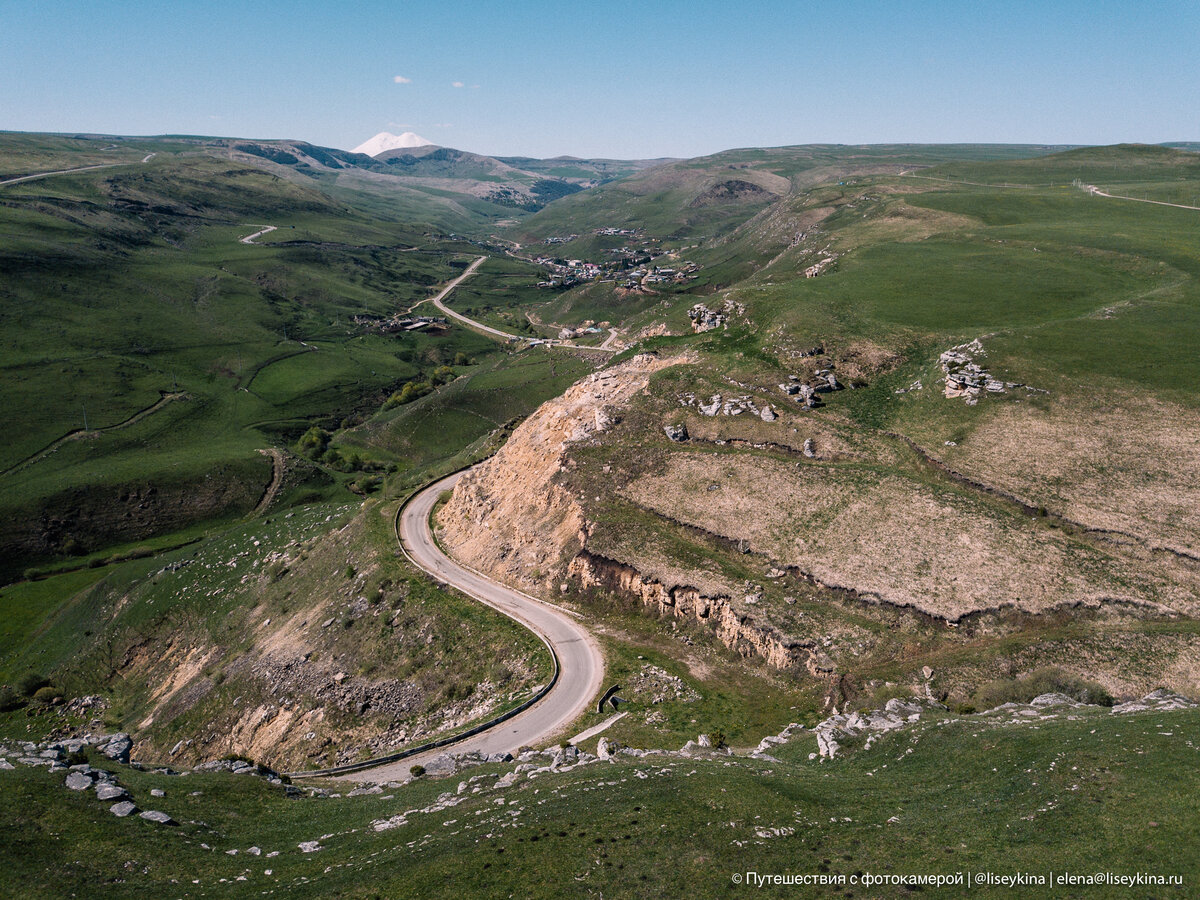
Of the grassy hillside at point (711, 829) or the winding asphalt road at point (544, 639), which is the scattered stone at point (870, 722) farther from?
the winding asphalt road at point (544, 639)

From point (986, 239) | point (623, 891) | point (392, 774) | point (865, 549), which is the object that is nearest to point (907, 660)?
point (865, 549)

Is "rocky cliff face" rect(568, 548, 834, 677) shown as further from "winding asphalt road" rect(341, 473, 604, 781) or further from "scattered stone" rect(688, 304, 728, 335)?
"scattered stone" rect(688, 304, 728, 335)

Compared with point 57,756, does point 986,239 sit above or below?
above

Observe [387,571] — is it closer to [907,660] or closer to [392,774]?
[392,774]

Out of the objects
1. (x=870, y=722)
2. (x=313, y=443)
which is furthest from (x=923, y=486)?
(x=313, y=443)

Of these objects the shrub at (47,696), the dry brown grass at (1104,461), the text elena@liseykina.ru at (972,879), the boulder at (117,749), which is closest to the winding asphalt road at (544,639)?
the boulder at (117,749)

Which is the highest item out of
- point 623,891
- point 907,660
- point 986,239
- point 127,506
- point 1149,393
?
point 986,239

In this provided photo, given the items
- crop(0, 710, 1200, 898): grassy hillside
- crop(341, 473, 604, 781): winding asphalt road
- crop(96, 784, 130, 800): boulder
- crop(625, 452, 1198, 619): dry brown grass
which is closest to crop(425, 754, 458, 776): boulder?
crop(341, 473, 604, 781): winding asphalt road
